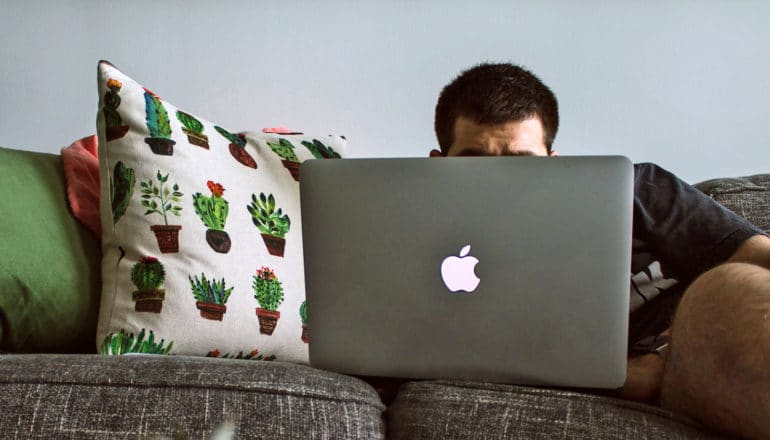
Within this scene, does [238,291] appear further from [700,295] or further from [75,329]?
[700,295]

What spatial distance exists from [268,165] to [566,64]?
0.78 meters

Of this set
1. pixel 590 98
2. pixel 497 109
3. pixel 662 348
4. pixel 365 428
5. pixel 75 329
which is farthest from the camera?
pixel 590 98

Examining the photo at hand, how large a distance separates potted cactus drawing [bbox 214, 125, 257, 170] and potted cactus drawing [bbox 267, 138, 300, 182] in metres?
0.06

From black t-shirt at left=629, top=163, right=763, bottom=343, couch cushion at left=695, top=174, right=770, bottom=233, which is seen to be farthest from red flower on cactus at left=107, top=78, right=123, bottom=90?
couch cushion at left=695, top=174, right=770, bottom=233

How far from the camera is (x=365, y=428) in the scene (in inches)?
33.7

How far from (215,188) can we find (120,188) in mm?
154

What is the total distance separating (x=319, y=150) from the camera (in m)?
1.49

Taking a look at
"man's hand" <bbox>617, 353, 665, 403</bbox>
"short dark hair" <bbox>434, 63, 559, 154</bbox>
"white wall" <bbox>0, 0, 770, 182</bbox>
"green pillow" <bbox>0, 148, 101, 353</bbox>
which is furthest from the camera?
"white wall" <bbox>0, 0, 770, 182</bbox>

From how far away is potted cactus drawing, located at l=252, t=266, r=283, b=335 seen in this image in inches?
48.0

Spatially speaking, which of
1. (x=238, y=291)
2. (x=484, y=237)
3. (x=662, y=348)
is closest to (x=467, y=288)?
(x=484, y=237)

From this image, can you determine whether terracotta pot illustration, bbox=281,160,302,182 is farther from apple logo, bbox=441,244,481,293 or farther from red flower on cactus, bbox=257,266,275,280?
apple logo, bbox=441,244,481,293

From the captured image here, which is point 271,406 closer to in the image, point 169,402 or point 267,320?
point 169,402

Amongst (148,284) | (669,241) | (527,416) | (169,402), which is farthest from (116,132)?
(669,241)

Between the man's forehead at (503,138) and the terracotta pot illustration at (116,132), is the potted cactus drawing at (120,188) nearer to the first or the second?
the terracotta pot illustration at (116,132)
